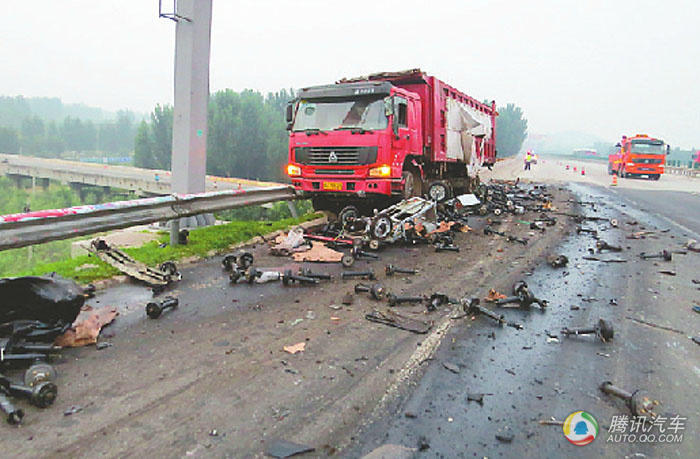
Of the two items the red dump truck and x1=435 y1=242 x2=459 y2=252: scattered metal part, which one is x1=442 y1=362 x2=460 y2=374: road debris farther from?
the red dump truck

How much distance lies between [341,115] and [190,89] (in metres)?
3.38

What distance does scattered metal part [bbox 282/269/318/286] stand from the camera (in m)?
5.84

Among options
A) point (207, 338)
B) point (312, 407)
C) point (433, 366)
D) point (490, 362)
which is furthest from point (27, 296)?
point (490, 362)

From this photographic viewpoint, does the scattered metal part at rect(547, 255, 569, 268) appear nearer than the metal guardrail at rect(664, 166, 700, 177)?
Yes

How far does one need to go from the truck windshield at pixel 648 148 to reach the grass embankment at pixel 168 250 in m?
36.9

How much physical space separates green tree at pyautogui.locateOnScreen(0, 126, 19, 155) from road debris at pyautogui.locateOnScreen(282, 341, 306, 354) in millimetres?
149109

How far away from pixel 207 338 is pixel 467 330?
2511mm

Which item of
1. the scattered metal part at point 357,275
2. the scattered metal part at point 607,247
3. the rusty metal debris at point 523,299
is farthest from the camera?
the scattered metal part at point 607,247

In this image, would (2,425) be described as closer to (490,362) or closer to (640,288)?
(490,362)

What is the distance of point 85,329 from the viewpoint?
3.94 m

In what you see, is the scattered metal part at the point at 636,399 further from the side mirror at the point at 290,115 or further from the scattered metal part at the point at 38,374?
the side mirror at the point at 290,115

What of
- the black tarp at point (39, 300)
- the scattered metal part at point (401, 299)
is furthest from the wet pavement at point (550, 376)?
the black tarp at point (39, 300)

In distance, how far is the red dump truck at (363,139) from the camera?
987 centimetres

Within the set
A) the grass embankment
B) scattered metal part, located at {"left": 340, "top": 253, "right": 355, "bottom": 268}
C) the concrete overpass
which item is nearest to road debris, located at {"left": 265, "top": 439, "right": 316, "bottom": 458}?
the grass embankment
